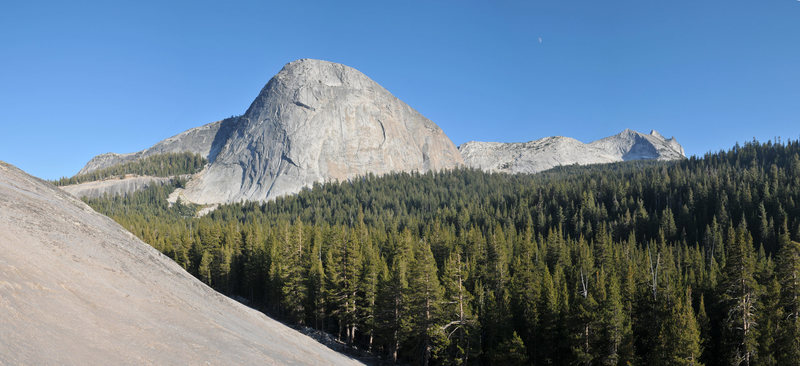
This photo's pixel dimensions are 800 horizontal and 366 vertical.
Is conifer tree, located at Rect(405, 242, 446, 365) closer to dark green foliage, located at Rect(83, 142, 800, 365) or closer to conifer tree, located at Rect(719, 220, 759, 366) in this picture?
dark green foliage, located at Rect(83, 142, 800, 365)

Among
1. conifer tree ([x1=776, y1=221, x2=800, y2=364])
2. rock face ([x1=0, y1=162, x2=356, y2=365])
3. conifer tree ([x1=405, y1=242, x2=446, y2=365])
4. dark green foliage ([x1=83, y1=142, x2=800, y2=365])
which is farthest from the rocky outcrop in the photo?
conifer tree ([x1=776, y1=221, x2=800, y2=364])

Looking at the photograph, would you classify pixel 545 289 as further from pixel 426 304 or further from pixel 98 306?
pixel 98 306

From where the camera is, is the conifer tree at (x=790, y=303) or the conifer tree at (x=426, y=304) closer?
the conifer tree at (x=790, y=303)

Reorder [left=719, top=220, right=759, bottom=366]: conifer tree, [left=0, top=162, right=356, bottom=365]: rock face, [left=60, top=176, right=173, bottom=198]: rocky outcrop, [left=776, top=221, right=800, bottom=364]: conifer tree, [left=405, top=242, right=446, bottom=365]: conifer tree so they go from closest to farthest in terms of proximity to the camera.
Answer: [left=0, top=162, right=356, bottom=365]: rock face
[left=776, top=221, right=800, bottom=364]: conifer tree
[left=719, top=220, right=759, bottom=366]: conifer tree
[left=405, top=242, right=446, bottom=365]: conifer tree
[left=60, top=176, right=173, bottom=198]: rocky outcrop

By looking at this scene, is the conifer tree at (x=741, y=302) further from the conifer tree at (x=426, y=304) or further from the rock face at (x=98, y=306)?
the rock face at (x=98, y=306)

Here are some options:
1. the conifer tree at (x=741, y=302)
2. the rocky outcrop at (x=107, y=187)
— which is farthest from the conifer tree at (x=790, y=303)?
the rocky outcrop at (x=107, y=187)

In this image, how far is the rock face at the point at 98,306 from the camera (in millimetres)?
14344

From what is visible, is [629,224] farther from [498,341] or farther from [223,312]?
[223,312]

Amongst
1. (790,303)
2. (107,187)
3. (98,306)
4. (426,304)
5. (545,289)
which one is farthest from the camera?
(107,187)

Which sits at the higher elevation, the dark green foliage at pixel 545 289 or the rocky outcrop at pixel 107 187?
the rocky outcrop at pixel 107 187

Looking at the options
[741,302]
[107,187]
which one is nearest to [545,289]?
[741,302]

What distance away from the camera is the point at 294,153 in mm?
198250

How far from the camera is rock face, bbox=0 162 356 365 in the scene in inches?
565

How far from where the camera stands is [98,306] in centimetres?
1805
